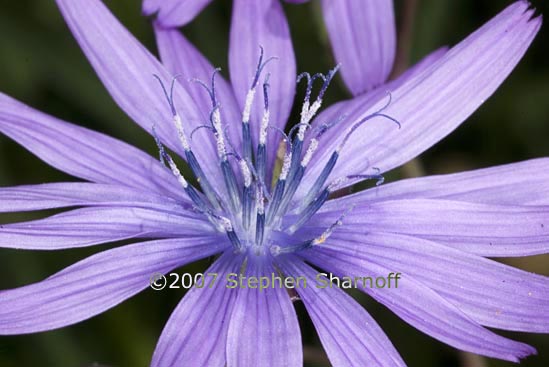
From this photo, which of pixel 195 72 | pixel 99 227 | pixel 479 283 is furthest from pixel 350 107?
pixel 99 227

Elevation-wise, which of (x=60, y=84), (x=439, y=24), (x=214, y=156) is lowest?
(x=214, y=156)

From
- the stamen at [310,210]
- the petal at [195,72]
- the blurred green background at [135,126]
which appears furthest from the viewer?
the blurred green background at [135,126]

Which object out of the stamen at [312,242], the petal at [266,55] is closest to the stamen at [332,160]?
the stamen at [312,242]

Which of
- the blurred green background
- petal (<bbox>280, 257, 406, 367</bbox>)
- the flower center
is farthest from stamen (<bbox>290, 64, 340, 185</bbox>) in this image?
the blurred green background

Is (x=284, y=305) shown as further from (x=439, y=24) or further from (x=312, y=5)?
(x=439, y=24)

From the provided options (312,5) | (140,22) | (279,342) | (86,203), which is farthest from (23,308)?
(140,22)

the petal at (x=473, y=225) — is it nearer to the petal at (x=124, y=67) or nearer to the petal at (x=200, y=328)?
the petal at (x=200, y=328)
